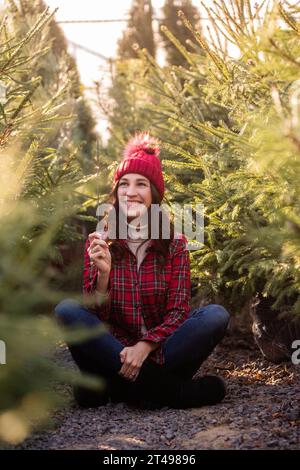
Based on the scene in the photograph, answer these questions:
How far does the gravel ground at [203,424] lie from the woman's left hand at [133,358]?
0.58ft

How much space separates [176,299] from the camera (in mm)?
3053

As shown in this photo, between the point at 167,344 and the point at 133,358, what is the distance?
0.69 feet

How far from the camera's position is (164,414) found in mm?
2805

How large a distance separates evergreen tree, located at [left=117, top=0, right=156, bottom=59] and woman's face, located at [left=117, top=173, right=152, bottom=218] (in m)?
6.57

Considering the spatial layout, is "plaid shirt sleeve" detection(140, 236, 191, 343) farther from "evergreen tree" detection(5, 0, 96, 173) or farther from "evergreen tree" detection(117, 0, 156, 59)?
"evergreen tree" detection(117, 0, 156, 59)

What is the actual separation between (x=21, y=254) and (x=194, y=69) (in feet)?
9.82

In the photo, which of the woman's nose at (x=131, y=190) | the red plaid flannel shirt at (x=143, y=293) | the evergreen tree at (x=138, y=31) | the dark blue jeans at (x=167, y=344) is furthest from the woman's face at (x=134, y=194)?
the evergreen tree at (x=138, y=31)

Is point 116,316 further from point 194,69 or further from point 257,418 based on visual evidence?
point 194,69

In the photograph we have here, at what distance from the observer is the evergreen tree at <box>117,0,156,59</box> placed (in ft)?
31.3

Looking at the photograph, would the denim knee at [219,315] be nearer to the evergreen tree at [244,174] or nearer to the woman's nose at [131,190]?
the evergreen tree at [244,174]

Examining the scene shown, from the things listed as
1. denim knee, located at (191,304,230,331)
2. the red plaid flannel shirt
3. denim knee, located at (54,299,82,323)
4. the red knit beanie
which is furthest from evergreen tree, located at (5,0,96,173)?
denim knee, located at (191,304,230,331)

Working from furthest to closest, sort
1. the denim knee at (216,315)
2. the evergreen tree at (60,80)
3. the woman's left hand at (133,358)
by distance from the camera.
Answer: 1. the evergreen tree at (60,80)
2. the denim knee at (216,315)
3. the woman's left hand at (133,358)

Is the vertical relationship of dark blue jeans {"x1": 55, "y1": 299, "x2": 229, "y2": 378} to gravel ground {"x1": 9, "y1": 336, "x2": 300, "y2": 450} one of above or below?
above

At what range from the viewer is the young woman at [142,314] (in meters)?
2.90
